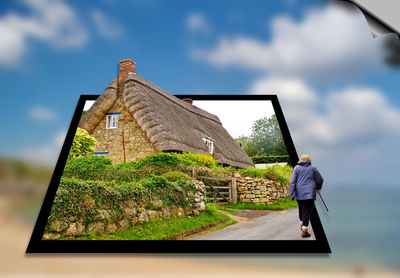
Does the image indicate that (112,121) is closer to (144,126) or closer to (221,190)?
(144,126)

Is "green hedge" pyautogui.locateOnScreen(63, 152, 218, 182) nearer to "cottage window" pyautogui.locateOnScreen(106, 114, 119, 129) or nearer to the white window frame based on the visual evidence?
"cottage window" pyautogui.locateOnScreen(106, 114, 119, 129)

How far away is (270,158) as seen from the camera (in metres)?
9.70

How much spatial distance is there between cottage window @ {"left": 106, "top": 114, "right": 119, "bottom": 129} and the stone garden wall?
339 centimetres

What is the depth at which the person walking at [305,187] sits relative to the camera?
5824 millimetres

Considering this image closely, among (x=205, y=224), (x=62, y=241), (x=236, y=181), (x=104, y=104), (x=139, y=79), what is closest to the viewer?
(x=62, y=241)

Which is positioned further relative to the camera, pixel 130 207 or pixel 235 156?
pixel 235 156

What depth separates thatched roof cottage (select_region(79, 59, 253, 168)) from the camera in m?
8.38

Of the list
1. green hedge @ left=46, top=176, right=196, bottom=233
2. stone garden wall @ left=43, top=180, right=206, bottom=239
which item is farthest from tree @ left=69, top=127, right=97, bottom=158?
stone garden wall @ left=43, top=180, right=206, bottom=239

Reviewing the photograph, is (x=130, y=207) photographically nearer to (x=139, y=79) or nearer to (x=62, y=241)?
(x=62, y=241)

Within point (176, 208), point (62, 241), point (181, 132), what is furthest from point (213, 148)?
point (62, 241)

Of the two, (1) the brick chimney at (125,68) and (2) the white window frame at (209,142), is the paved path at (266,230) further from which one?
(1) the brick chimney at (125,68)

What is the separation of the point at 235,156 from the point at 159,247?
5838 millimetres

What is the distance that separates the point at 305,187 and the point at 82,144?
5.74m

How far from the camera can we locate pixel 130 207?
19.2 ft
